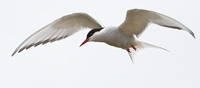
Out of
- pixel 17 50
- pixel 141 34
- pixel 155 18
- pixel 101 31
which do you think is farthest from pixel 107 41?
pixel 17 50

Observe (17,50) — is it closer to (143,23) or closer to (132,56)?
(143,23)

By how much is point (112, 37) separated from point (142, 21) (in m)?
0.55

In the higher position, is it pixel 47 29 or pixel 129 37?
pixel 47 29

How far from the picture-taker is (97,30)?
6113 mm

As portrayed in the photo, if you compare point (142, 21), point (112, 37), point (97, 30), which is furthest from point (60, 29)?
point (142, 21)

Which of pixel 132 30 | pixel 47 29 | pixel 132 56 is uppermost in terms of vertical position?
pixel 47 29

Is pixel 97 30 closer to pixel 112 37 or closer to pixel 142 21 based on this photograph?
pixel 112 37

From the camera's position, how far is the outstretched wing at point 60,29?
5781 mm

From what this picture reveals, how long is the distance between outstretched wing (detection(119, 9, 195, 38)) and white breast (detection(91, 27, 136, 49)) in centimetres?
9

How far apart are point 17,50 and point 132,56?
2.49 metres

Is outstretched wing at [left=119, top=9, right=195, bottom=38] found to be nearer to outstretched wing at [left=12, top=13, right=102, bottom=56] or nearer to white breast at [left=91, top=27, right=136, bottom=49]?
white breast at [left=91, top=27, right=136, bottom=49]

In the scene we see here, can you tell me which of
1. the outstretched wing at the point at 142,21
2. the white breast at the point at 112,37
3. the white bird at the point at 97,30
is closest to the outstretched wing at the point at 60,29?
the white bird at the point at 97,30

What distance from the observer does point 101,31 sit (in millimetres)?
6004

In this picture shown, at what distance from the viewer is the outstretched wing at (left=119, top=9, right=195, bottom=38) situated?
5.03m
